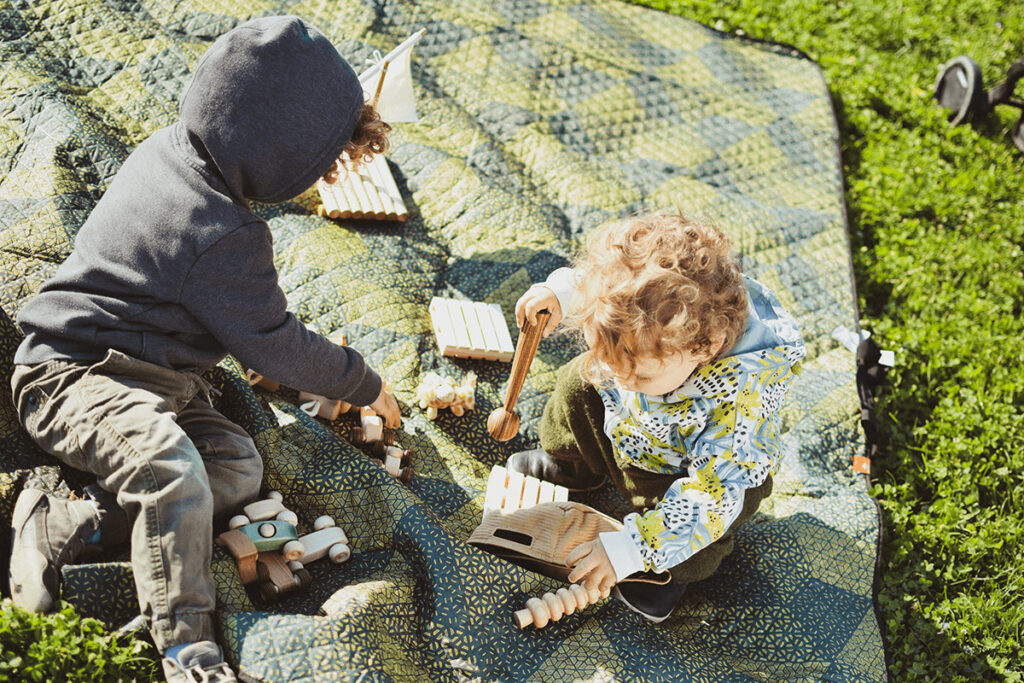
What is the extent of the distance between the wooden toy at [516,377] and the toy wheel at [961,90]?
2.69 meters

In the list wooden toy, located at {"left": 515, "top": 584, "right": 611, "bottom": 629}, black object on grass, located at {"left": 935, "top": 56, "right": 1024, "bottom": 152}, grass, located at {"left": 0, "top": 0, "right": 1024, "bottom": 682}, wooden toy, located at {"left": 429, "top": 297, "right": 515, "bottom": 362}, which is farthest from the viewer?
black object on grass, located at {"left": 935, "top": 56, "right": 1024, "bottom": 152}

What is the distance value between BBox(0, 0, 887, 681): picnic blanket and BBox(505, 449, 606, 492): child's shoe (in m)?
0.08

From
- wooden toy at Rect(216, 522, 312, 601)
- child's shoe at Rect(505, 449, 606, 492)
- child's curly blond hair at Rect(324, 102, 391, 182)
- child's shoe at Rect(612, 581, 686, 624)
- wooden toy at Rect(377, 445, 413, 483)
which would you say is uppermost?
child's curly blond hair at Rect(324, 102, 391, 182)

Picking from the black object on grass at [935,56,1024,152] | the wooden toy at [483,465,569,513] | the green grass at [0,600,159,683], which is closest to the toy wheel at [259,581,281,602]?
the green grass at [0,600,159,683]

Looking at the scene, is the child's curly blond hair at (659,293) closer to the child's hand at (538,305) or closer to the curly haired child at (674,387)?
the curly haired child at (674,387)

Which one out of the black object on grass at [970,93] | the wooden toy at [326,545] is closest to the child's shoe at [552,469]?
the wooden toy at [326,545]

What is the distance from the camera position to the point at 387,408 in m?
1.95

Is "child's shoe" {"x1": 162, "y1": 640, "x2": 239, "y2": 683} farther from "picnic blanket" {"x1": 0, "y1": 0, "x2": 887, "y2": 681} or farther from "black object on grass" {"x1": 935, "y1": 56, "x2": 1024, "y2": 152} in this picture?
"black object on grass" {"x1": 935, "y1": 56, "x2": 1024, "y2": 152}

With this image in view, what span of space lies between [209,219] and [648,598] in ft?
Answer: 3.86

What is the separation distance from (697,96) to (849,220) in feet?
2.57

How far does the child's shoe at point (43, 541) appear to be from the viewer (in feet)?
4.67

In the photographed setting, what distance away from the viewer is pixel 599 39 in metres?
3.46

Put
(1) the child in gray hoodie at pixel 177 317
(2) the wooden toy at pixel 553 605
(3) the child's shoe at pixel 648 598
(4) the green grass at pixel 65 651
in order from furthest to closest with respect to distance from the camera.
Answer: (3) the child's shoe at pixel 648 598
(2) the wooden toy at pixel 553 605
(1) the child in gray hoodie at pixel 177 317
(4) the green grass at pixel 65 651

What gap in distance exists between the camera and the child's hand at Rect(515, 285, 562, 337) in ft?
6.17
